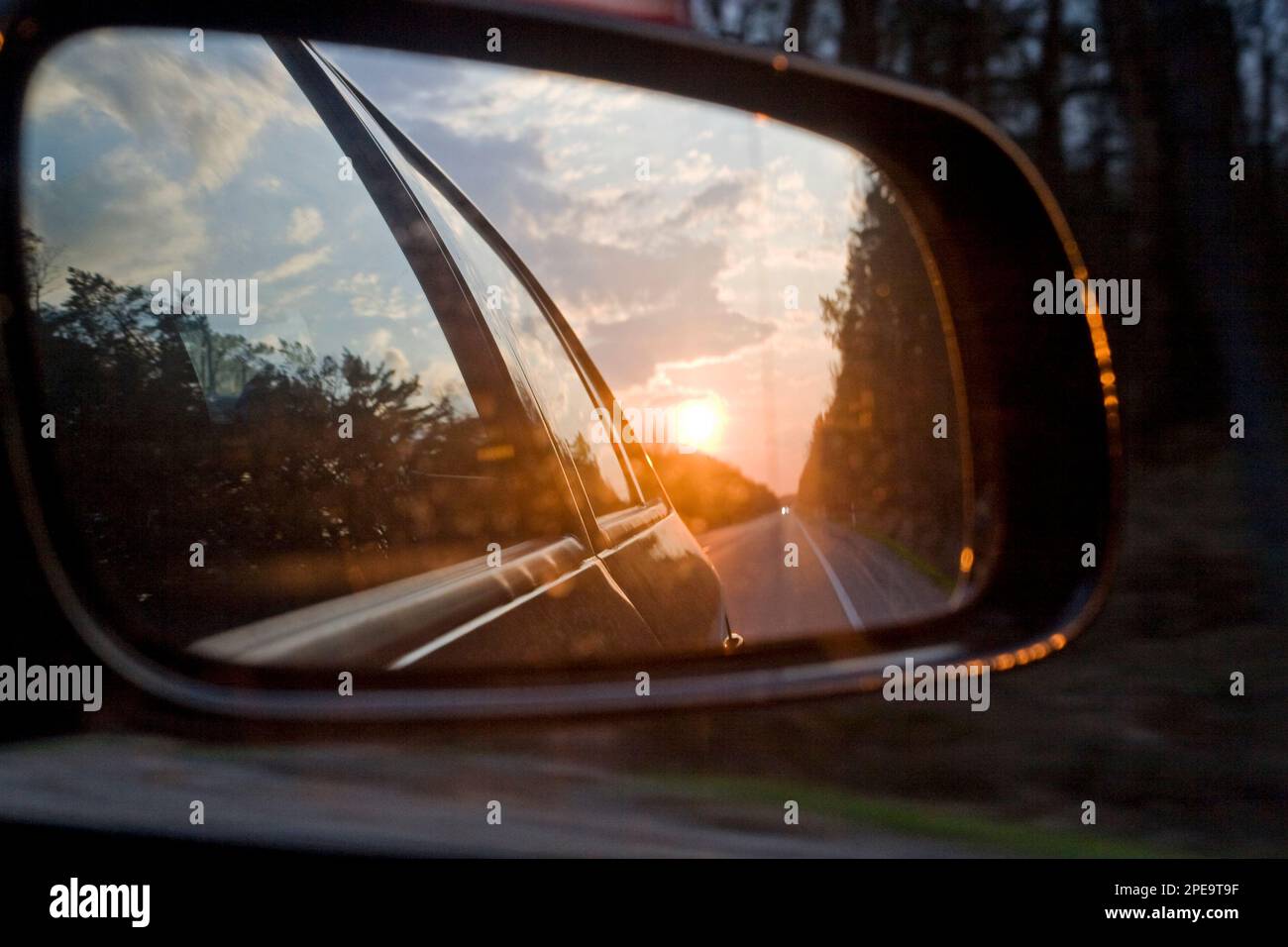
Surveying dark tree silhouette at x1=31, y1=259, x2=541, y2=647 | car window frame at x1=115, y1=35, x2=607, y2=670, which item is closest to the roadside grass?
car window frame at x1=115, y1=35, x2=607, y2=670

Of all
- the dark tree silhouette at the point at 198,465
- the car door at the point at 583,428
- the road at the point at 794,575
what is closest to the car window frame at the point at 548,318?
the car door at the point at 583,428

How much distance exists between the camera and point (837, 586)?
2355 millimetres

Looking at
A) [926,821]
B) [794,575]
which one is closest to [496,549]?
[794,575]

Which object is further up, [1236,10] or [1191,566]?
[1236,10]

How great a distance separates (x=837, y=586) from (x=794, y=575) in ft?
0.37

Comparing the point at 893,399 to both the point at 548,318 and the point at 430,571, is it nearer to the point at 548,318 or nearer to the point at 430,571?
the point at 548,318

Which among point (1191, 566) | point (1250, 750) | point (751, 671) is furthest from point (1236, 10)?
point (751, 671)

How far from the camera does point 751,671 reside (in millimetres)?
2334

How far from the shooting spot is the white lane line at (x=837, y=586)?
217cm

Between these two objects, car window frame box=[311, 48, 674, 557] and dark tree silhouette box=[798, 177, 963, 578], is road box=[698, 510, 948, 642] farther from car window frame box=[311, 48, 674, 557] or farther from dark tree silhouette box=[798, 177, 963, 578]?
car window frame box=[311, 48, 674, 557]

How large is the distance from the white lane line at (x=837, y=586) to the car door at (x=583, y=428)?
0.72ft
